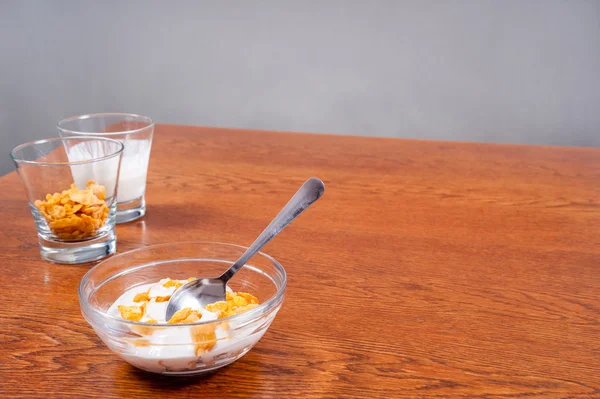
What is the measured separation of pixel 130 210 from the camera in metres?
1.06

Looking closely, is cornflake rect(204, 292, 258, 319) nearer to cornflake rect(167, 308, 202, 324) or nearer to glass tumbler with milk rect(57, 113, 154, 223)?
cornflake rect(167, 308, 202, 324)

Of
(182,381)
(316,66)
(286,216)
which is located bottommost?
(316,66)

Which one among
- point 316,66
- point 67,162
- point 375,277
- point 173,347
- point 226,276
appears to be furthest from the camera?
point 316,66

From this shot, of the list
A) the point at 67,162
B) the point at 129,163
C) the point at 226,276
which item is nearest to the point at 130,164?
the point at 129,163

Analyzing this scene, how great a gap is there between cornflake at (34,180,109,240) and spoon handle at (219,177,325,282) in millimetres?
262

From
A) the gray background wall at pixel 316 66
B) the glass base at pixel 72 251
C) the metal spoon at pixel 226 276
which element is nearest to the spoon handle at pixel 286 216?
the metal spoon at pixel 226 276

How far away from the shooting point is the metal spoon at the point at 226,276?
690 millimetres

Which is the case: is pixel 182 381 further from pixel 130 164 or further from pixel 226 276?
pixel 130 164

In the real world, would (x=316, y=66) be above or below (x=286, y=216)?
below

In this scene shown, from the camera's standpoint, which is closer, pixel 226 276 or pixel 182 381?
pixel 182 381

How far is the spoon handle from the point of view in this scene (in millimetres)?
733

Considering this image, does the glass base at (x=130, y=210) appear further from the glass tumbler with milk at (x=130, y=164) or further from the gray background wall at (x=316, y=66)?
the gray background wall at (x=316, y=66)

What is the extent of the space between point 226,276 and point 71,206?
0.94 feet

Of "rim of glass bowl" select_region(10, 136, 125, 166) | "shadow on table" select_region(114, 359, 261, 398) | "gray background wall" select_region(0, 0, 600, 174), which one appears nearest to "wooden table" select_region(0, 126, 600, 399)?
"shadow on table" select_region(114, 359, 261, 398)
